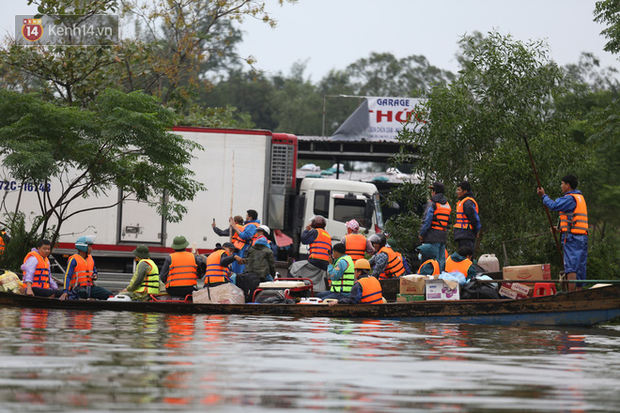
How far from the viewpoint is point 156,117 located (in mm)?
18609

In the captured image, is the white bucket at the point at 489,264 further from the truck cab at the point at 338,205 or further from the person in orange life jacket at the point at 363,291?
the truck cab at the point at 338,205

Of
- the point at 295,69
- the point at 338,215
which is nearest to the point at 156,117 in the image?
the point at 338,215

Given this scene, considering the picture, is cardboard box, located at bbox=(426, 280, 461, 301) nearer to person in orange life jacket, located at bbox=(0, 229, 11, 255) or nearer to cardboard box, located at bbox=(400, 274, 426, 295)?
cardboard box, located at bbox=(400, 274, 426, 295)

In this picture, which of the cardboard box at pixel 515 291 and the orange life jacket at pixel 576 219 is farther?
the cardboard box at pixel 515 291

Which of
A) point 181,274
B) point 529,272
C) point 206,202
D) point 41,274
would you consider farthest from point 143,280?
point 206,202

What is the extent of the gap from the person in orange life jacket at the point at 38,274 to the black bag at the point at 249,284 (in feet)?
9.80

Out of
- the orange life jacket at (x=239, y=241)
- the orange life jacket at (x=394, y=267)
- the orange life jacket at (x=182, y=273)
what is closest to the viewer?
the orange life jacket at (x=182, y=273)

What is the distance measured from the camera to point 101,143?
18375 mm

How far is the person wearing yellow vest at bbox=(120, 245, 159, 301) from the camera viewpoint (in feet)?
47.9

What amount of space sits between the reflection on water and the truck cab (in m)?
9.70

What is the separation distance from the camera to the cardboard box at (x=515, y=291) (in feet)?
45.3

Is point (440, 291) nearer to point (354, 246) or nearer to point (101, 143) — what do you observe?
point (354, 246)

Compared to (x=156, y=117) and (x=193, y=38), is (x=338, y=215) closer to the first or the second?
(x=156, y=117)

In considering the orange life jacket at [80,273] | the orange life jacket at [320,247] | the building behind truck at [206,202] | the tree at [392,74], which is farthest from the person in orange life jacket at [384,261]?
the tree at [392,74]
